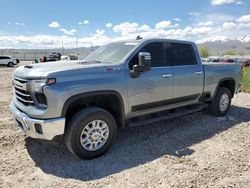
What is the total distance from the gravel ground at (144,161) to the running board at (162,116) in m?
0.39

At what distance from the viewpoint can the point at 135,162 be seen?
429 centimetres

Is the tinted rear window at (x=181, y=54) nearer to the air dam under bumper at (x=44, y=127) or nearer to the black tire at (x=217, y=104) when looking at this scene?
the black tire at (x=217, y=104)

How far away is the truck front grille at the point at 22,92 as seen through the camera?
4.12 m

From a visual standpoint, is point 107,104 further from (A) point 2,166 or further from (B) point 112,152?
(A) point 2,166

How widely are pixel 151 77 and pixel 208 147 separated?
5.34 feet

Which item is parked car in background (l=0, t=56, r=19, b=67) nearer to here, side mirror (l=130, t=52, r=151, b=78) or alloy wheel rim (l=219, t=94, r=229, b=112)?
alloy wheel rim (l=219, t=94, r=229, b=112)

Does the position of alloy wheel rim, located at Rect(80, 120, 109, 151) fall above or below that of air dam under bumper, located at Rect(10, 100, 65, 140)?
below

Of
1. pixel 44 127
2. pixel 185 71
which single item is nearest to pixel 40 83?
pixel 44 127

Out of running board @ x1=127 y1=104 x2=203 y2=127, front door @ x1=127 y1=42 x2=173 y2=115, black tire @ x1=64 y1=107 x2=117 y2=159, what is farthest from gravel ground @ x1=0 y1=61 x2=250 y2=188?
front door @ x1=127 y1=42 x2=173 y2=115

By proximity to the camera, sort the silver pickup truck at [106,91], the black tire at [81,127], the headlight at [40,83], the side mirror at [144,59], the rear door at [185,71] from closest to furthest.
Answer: the headlight at [40,83], the silver pickup truck at [106,91], the black tire at [81,127], the side mirror at [144,59], the rear door at [185,71]

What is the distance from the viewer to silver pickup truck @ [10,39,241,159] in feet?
12.9

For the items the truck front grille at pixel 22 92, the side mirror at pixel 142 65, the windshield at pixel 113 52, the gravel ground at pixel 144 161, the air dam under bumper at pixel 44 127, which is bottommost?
the gravel ground at pixel 144 161

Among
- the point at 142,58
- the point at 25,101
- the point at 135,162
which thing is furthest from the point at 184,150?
the point at 25,101

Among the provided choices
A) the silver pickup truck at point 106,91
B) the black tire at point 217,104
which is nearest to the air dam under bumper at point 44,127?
the silver pickup truck at point 106,91
